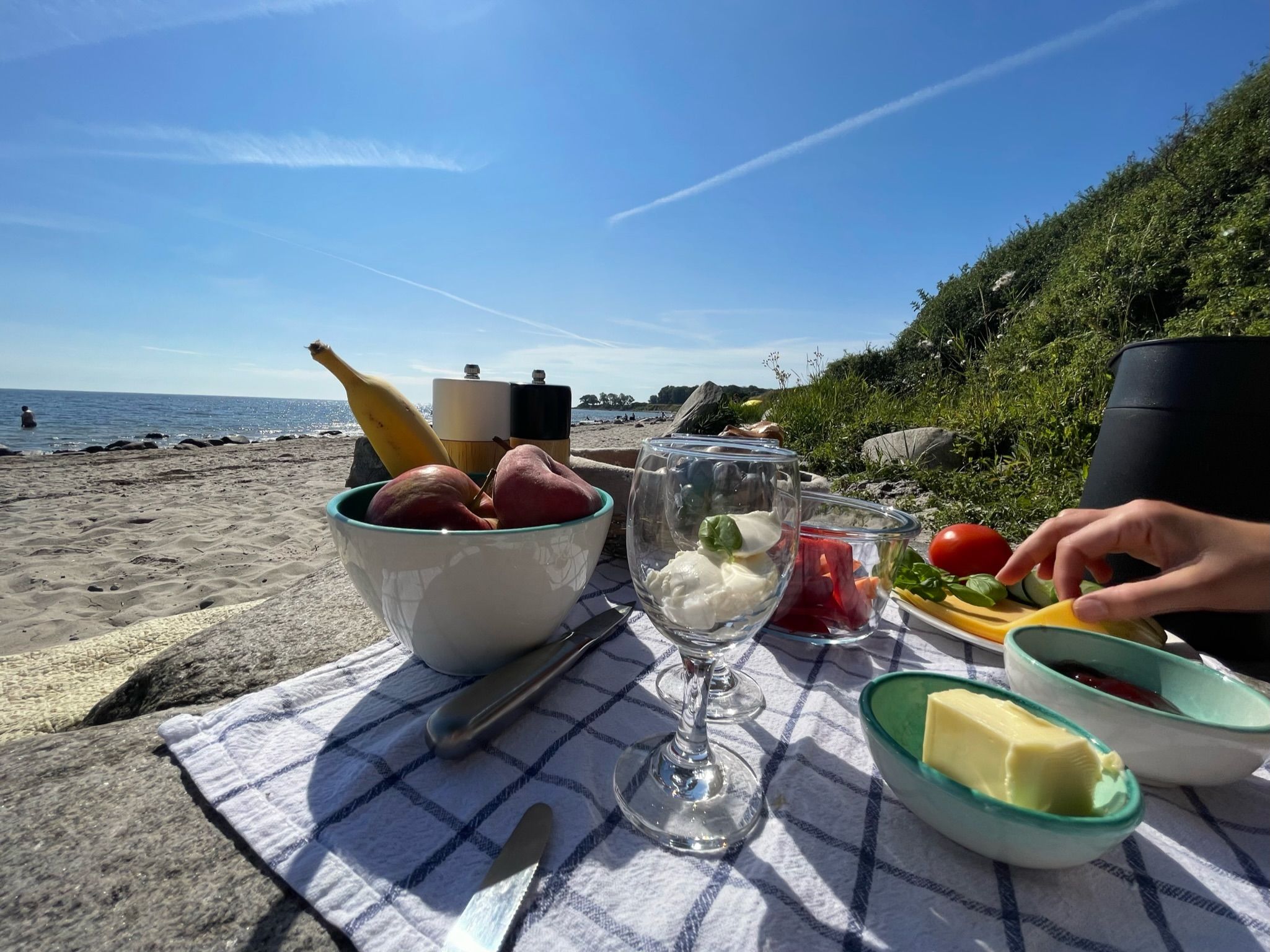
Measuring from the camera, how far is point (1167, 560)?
92 centimetres

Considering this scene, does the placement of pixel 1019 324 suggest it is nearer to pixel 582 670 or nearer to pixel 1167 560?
pixel 1167 560

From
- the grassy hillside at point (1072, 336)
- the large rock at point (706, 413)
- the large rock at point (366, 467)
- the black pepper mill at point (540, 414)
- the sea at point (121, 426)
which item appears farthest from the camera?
the sea at point (121, 426)

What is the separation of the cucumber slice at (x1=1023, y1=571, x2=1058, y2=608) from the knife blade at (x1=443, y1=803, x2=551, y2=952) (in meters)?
1.18

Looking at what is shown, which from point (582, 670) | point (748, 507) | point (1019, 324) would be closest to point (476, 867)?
point (582, 670)

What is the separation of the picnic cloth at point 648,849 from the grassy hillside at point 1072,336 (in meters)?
2.46

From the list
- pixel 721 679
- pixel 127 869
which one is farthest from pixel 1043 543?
pixel 127 869

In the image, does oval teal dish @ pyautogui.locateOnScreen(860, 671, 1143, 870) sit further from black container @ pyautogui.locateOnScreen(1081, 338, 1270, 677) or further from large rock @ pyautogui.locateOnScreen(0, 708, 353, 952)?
black container @ pyautogui.locateOnScreen(1081, 338, 1270, 677)

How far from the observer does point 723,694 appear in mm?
917

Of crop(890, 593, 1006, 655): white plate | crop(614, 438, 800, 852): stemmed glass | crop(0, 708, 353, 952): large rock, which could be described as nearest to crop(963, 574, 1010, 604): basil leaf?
crop(890, 593, 1006, 655): white plate

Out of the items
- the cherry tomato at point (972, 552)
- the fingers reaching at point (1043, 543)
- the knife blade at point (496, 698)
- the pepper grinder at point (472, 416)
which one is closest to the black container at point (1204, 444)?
the cherry tomato at point (972, 552)

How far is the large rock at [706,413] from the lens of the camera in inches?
234

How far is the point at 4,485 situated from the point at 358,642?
451 inches

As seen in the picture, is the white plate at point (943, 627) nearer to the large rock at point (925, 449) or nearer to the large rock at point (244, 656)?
the large rock at point (244, 656)

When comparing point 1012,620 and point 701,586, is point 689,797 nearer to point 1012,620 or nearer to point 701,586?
point 701,586
